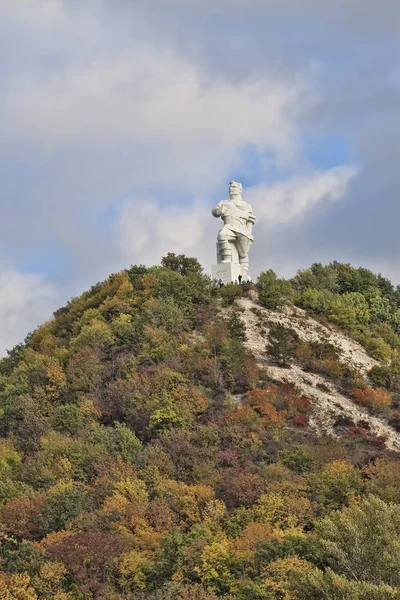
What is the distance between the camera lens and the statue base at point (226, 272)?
172 feet

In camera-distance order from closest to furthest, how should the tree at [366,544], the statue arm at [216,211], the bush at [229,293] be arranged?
the tree at [366,544], the bush at [229,293], the statue arm at [216,211]

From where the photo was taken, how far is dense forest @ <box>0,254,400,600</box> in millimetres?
28984

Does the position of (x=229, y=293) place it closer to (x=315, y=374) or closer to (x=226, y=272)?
(x=226, y=272)

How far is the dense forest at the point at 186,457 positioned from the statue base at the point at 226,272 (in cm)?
54

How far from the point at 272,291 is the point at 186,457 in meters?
15.5

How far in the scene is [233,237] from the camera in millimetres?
51938

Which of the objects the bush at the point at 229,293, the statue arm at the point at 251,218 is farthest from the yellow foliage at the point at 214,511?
the statue arm at the point at 251,218

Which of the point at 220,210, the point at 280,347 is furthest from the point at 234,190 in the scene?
the point at 280,347

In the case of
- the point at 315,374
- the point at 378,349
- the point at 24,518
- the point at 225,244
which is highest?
the point at 225,244

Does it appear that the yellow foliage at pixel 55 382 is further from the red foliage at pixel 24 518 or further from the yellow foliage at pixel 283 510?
the yellow foliage at pixel 283 510

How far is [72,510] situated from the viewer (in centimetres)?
A: 3431

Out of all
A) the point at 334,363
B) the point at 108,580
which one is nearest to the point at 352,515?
the point at 108,580

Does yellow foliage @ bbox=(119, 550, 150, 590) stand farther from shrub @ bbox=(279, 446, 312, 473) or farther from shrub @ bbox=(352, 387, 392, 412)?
shrub @ bbox=(352, 387, 392, 412)

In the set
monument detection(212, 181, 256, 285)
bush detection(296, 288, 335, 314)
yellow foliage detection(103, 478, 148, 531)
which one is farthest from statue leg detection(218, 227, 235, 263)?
yellow foliage detection(103, 478, 148, 531)
